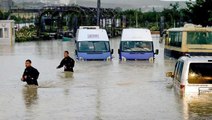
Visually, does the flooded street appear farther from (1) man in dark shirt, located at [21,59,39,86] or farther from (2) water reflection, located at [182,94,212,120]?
(1) man in dark shirt, located at [21,59,39,86]

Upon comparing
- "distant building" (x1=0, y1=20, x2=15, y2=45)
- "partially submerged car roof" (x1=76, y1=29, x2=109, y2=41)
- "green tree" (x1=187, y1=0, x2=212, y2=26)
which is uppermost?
"green tree" (x1=187, y1=0, x2=212, y2=26)

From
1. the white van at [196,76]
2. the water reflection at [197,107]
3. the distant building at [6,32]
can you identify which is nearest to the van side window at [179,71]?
the white van at [196,76]

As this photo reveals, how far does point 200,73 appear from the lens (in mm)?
17391

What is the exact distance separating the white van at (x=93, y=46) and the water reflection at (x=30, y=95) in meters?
16.3

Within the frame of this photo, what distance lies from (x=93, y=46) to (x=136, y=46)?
8.75 feet

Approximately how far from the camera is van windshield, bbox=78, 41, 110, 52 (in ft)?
133

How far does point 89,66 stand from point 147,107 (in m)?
18.3

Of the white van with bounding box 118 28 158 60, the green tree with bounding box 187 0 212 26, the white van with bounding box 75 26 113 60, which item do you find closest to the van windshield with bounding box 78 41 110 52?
the white van with bounding box 75 26 113 60

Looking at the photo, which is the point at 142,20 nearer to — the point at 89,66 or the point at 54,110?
the point at 89,66

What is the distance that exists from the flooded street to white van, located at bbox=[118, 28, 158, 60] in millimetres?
6690

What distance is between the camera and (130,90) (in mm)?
22859

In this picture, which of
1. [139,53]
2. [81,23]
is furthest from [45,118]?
[81,23]

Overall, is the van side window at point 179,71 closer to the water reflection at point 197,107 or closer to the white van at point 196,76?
the white van at point 196,76

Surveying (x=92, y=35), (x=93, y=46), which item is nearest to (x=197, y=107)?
(x=93, y=46)
